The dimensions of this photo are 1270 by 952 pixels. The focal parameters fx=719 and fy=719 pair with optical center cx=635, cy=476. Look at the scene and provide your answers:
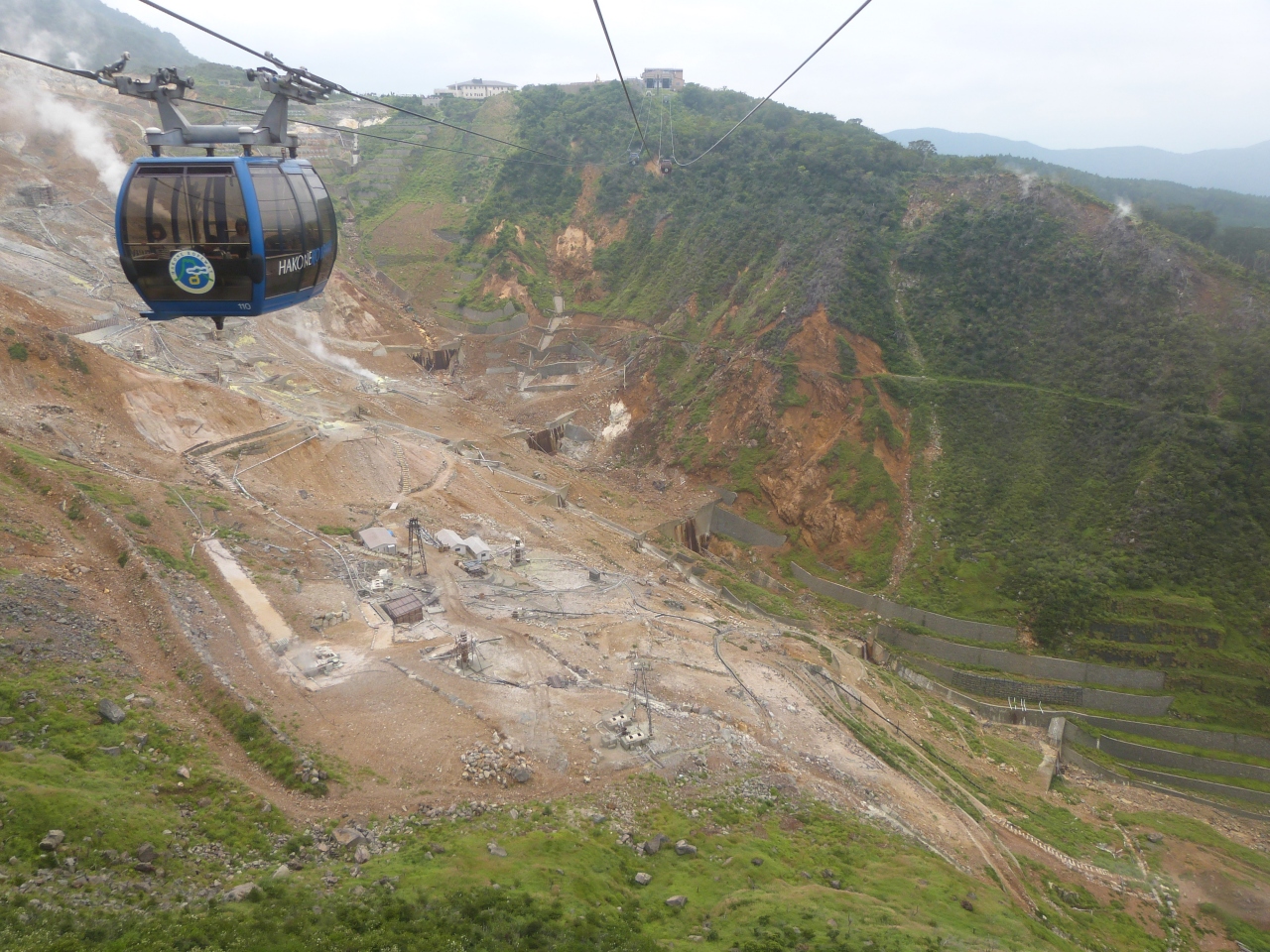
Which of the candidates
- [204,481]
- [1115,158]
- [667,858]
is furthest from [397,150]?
[1115,158]

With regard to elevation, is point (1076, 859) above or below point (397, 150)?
below

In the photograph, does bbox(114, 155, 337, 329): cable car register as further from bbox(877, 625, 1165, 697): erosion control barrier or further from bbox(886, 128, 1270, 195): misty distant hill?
bbox(886, 128, 1270, 195): misty distant hill

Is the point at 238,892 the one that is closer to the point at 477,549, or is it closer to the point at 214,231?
the point at 214,231

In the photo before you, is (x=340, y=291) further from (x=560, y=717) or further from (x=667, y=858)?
(x=667, y=858)

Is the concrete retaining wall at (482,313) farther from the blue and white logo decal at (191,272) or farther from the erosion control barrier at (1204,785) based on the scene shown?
the erosion control barrier at (1204,785)

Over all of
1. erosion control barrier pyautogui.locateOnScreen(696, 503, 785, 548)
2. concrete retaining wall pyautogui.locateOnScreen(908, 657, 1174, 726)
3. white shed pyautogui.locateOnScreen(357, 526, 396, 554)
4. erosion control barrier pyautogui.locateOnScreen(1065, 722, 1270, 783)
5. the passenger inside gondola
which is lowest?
erosion control barrier pyautogui.locateOnScreen(1065, 722, 1270, 783)

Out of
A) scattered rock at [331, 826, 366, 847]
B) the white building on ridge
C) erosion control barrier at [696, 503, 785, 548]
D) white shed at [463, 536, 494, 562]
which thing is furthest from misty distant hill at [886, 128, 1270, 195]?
scattered rock at [331, 826, 366, 847]

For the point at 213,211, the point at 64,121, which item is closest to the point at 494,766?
the point at 213,211
